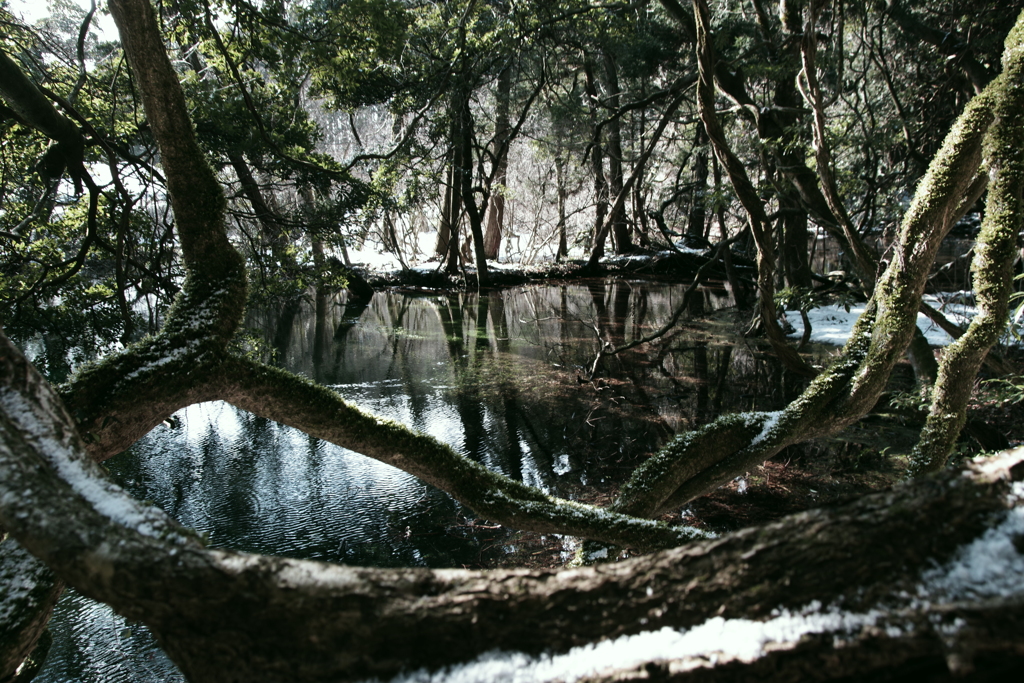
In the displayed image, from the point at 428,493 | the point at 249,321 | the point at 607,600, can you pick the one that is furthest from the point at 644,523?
the point at 249,321

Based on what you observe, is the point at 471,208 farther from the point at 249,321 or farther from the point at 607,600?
the point at 607,600

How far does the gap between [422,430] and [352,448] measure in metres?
3.45

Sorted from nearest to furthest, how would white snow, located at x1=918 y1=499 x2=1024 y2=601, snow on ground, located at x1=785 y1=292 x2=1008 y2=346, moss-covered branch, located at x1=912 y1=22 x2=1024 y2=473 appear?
white snow, located at x1=918 y1=499 x2=1024 y2=601
moss-covered branch, located at x1=912 y1=22 x2=1024 y2=473
snow on ground, located at x1=785 y1=292 x2=1008 y2=346

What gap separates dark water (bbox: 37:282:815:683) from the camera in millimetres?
3809

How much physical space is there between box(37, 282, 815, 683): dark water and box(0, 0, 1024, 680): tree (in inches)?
69.4

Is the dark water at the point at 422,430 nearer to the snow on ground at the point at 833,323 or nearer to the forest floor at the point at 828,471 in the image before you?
the forest floor at the point at 828,471

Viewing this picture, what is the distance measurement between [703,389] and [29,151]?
6390mm

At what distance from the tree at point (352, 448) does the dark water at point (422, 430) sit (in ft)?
5.78

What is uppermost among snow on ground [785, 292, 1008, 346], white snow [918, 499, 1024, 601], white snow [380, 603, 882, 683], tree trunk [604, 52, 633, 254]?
tree trunk [604, 52, 633, 254]

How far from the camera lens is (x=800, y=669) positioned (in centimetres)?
74

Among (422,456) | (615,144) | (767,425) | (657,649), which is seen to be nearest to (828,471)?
(767,425)

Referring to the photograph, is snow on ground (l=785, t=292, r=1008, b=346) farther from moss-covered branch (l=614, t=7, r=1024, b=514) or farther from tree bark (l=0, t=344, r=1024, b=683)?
tree bark (l=0, t=344, r=1024, b=683)

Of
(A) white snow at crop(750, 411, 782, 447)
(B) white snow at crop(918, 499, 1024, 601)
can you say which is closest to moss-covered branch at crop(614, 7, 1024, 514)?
(A) white snow at crop(750, 411, 782, 447)

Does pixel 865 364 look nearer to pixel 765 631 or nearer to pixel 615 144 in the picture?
pixel 765 631
